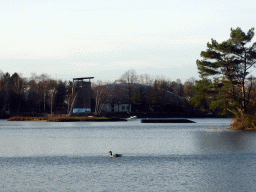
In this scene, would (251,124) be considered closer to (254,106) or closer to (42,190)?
(254,106)

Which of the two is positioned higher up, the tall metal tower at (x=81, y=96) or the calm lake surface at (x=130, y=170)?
the tall metal tower at (x=81, y=96)

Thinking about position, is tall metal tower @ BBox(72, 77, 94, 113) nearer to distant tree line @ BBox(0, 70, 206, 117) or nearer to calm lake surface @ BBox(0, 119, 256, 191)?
distant tree line @ BBox(0, 70, 206, 117)

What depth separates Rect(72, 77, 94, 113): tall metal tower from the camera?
89438 millimetres

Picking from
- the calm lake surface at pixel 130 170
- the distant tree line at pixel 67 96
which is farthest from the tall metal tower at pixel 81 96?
the calm lake surface at pixel 130 170

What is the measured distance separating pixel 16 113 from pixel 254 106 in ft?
211

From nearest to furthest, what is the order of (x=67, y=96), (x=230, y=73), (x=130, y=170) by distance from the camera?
(x=130, y=170), (x=230, y=73), (x=67, y=96)

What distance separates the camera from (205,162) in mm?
20672

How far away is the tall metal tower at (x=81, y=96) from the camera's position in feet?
293

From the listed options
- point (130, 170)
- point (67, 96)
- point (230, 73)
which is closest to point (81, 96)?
point (67, 96)

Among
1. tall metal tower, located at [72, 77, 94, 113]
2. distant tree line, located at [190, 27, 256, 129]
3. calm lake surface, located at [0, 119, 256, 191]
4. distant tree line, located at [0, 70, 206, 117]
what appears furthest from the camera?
distant tree line, located at [0, 70, 206, 117]

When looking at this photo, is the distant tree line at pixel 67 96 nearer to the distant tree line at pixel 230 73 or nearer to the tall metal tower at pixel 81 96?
the tall metal tower at pixel 81 96

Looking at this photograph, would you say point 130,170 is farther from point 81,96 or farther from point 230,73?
point 81,96

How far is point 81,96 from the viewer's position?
294 feet

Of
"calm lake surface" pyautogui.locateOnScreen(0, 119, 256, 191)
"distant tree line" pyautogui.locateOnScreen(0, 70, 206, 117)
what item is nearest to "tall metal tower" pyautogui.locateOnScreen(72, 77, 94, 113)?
"distant tree line" pyautogui.locateOnScreen(0, 70, 206, 117)
